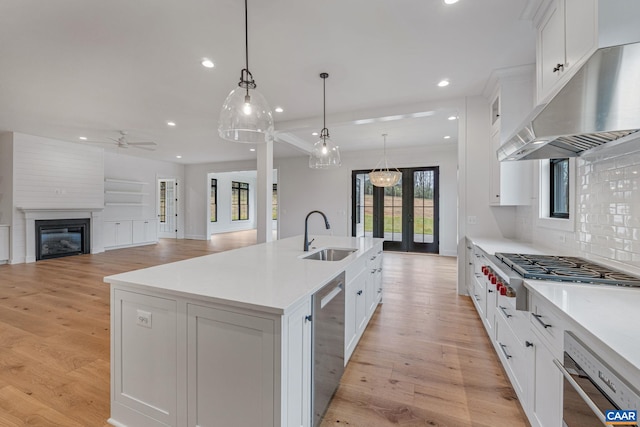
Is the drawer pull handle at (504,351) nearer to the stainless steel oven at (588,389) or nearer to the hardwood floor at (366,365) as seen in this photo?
the hardwood floor at (366,365)

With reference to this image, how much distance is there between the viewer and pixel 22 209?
575 centimetres

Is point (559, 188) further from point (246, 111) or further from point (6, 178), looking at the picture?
point (6, 178)

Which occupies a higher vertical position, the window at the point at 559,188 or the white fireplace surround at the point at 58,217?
the window at the point at 559,188

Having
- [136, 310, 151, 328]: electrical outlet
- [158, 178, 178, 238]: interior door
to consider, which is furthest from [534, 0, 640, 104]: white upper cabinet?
[158, 178, 178, 238]: interior door

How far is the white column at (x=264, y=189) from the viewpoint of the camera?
16.2 ft

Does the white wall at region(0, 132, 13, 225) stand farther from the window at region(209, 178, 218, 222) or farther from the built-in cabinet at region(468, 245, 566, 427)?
the built-in cabinet at region(468, 245, 566, 427)

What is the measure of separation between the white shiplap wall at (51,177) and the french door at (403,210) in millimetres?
6781

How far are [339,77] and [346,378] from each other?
313 cm

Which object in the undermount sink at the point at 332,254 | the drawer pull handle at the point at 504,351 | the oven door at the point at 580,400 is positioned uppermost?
the undermount sink at the point at 332,254

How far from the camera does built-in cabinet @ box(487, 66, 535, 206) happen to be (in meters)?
3.06

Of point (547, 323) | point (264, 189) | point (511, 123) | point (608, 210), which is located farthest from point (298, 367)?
point (264, 189)

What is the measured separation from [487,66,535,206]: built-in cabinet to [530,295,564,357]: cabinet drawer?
88.1 inches

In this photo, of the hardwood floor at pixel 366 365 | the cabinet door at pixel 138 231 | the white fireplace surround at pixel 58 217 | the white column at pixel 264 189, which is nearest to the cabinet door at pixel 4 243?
the white fireplace surround at pixel 58 217

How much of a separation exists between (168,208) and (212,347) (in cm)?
1037
